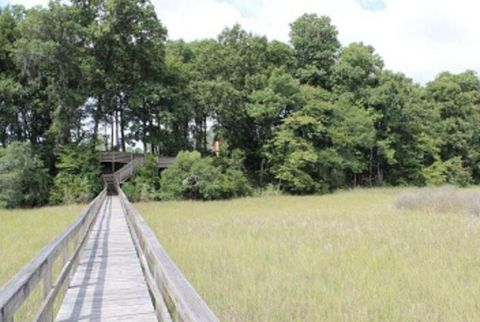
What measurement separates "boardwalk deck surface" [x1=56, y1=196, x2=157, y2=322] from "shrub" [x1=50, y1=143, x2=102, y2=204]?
20.5 metres

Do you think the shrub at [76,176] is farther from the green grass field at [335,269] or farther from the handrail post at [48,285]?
the handrail post at [48,285]

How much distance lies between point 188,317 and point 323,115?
36048 millimetres

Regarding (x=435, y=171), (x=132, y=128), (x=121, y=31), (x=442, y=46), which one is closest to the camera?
(x=121, y=31)

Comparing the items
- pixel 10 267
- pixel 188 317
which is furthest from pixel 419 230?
pixel 188 317

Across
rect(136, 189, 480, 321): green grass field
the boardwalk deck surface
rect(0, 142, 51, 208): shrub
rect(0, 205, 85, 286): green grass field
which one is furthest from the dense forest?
the boardwalk deck surface

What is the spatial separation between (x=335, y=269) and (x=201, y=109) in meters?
32.3

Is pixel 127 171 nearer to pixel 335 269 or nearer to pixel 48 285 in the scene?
pixel 335 269

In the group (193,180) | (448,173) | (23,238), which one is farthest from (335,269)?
(448,173)

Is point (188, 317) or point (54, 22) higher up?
point (54, 22)

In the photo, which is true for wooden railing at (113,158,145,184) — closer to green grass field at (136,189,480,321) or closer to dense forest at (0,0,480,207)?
dense forest at (0,0,480,207)

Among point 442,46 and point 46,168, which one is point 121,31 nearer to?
point 46,168

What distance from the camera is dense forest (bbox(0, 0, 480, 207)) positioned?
30.1 m

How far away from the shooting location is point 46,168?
3078 cm

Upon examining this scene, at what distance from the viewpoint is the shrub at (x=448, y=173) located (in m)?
45.9
